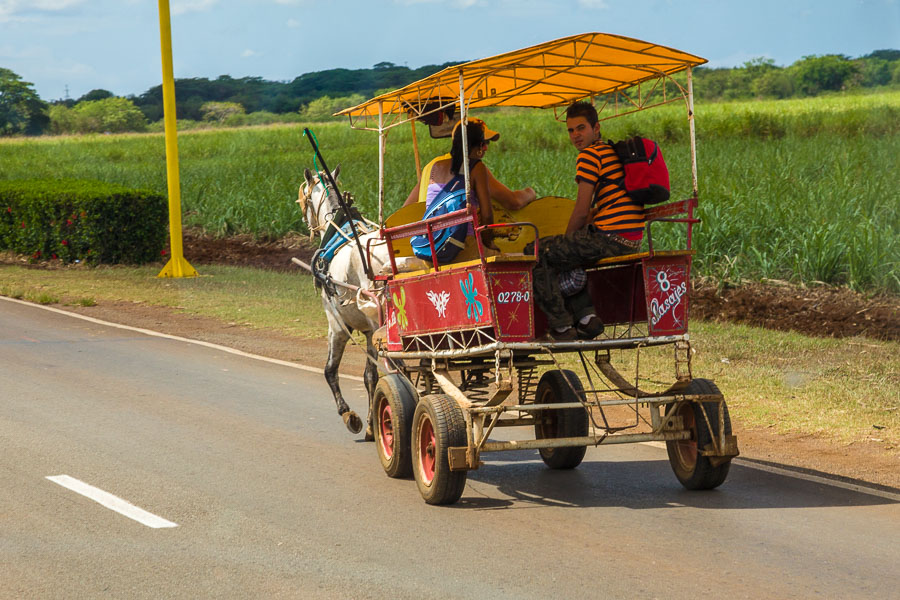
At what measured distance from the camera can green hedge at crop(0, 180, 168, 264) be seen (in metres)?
24.2

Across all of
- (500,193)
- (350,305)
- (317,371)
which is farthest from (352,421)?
(317,371)

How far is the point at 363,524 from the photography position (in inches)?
266

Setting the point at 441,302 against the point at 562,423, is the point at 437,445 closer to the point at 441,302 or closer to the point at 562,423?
the point at 441,302

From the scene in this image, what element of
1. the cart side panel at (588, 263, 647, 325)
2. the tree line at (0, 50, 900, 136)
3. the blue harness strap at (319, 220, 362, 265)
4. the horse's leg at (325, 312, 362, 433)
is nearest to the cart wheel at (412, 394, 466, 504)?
the cart side panel at (588, 263, 647, 325)

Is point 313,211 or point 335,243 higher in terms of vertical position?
point 313,211

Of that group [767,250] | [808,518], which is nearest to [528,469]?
[808,518]

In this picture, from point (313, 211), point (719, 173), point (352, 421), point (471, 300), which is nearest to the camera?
point (471, 300)

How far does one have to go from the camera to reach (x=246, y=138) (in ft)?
164

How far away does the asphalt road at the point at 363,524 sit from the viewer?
5.64 metres

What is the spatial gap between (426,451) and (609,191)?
2126 millimetres

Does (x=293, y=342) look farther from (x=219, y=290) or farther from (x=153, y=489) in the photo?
(x=153, y=489)

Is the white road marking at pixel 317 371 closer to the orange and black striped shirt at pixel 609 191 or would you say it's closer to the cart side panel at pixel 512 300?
the orange and black striped shirt at pixel 609 191

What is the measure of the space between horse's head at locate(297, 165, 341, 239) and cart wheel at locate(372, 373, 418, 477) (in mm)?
2558

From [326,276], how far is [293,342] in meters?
5.28
